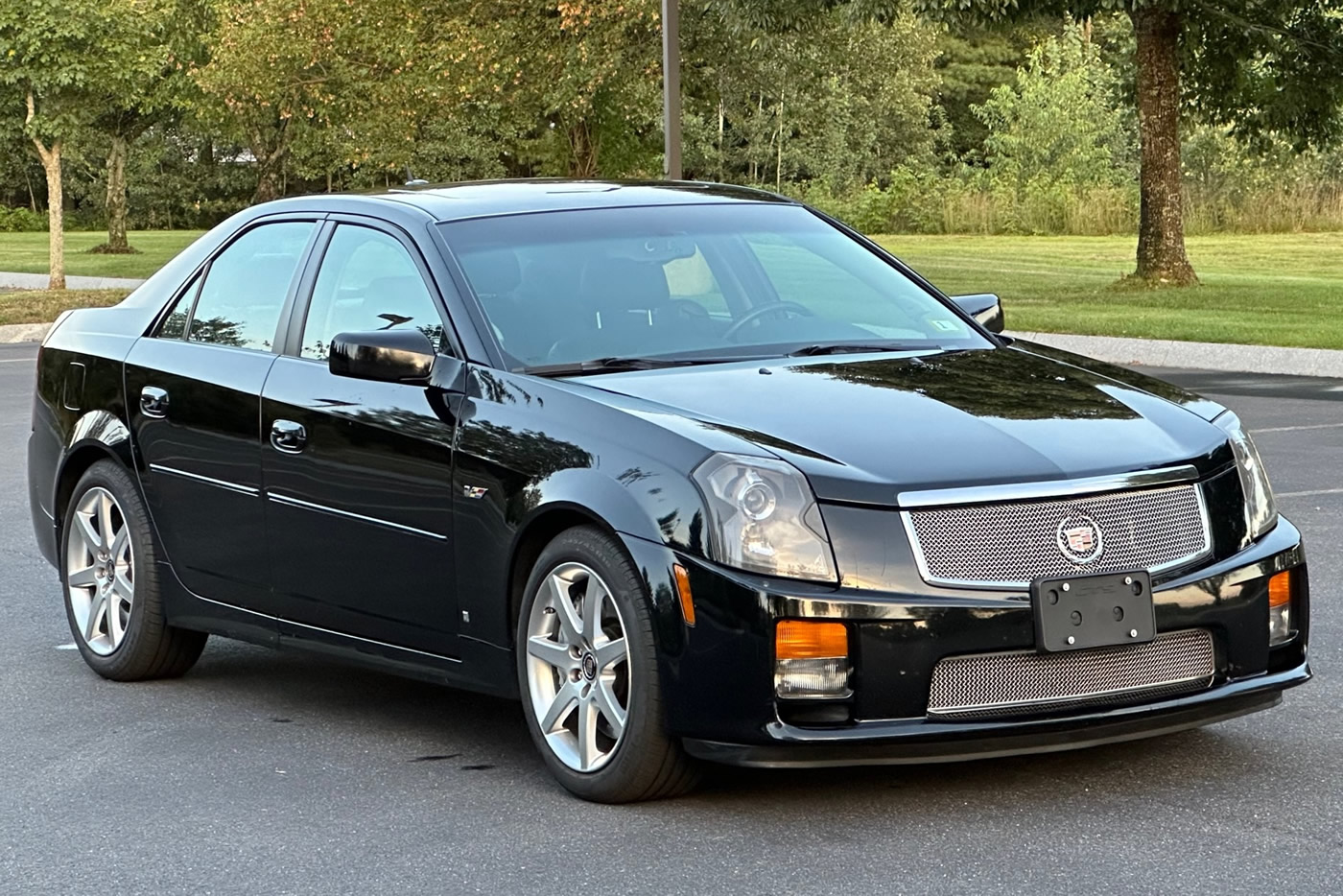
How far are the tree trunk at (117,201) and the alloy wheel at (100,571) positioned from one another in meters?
43.1

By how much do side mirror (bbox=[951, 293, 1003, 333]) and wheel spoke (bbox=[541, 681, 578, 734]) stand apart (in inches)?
82.8

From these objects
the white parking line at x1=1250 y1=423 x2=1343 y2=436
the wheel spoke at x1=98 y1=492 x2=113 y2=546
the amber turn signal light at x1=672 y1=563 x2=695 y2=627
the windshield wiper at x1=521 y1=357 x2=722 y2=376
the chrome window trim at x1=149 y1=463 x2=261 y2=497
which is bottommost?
the white parking line at x1=1250 y1=423 x2=1343 y2=436

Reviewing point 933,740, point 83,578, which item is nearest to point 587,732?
point 933,740

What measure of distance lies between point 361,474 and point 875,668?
1795 millimetres

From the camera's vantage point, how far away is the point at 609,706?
17.9ft

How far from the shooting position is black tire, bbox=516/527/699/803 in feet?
17.3

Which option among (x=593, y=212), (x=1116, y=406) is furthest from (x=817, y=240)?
(x=1116, y=406)

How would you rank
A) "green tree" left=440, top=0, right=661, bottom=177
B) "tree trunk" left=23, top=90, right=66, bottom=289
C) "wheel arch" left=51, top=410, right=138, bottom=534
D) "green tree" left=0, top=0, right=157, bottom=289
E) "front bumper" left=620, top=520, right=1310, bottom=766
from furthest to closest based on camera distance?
"green tree" left=440, top=0, right=661, bottom=177 < "tree trunk" left=23, top=90, right=66, bottom=289 < "green tree" left=0, top=0, right=157, bottom=289 < "wheel arch" left=51, top=410, right=138, bottom=534 < "front bumper" left=620, top=520, right=1310, bottom=766

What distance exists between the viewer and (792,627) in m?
5.06

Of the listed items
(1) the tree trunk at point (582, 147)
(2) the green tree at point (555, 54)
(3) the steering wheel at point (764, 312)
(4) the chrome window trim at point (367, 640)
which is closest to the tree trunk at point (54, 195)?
(2) the green tree at point (555, 54)

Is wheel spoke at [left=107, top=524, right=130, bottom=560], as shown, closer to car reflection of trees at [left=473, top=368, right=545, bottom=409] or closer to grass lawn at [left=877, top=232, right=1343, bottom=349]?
car reflection of trees at [left=473, top=368, right=545, bottom=409]

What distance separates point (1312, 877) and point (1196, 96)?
2789 centimetres

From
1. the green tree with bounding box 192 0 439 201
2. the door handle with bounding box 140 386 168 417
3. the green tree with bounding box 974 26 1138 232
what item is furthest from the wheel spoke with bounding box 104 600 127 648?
the green tree with bounding box 974 26 1138 232

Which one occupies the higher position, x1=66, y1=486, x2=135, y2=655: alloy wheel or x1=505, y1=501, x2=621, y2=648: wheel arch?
x1=505, y1=501, x2=621, y2=648: wheel arch
